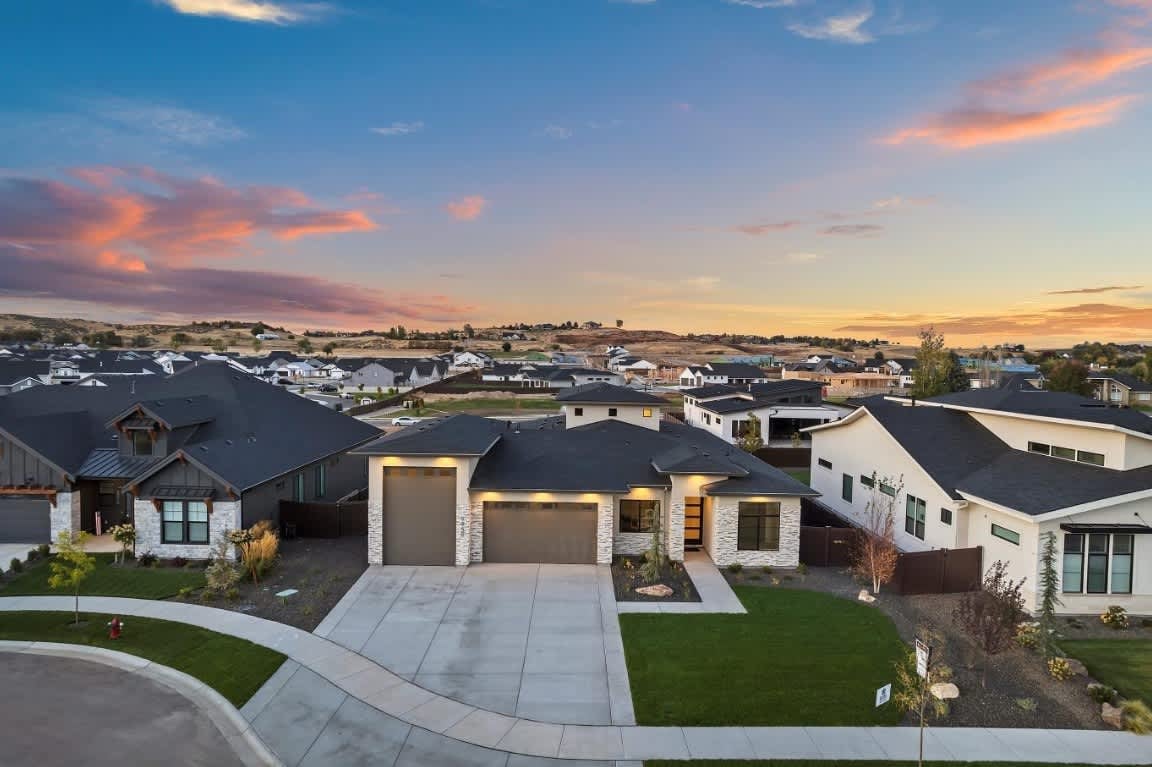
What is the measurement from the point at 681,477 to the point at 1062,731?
39.2 feet

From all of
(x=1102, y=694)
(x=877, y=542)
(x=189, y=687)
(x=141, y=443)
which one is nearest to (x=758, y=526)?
(x=877, y=542)

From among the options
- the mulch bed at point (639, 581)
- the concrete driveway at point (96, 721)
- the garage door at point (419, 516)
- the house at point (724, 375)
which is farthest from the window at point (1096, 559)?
the house at point (724, 375)

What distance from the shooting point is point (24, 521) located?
23.0 meters

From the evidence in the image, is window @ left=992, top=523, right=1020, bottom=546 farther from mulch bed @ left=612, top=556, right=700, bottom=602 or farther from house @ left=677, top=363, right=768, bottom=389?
house @ left=677, top=363, right=768, bottom=389

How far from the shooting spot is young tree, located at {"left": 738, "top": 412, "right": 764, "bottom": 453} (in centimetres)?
4469

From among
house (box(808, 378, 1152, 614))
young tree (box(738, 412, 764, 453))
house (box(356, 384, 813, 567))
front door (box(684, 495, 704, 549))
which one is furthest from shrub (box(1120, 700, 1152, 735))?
young tree (box(738, 412, 764, 453))

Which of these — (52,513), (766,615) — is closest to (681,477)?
(766,615)

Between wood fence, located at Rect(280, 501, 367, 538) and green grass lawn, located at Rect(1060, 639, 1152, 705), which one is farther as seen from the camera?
wood fence, located at Rect(280, 501, 367, 538)

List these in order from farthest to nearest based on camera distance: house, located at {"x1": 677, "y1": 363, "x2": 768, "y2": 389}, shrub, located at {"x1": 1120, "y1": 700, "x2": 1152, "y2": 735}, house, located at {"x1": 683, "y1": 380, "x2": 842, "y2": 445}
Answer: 1. house, located at {"x1": 677, "y1": 363, "x2": 768, "y2": 389}
2. house, located at {"x1": 683, "y1": 380, "x2": 842, "y2": 445}
3. shrub, located at {"x1": 1120, "y1": 700, "x2": 1152, "y2": 735}

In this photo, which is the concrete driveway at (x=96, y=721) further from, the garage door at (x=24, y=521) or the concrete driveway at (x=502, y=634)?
the garage door at (x=24, y=521)

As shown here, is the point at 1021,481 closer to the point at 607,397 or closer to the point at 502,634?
the point at 502,634

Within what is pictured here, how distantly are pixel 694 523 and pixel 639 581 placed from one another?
4604 mm

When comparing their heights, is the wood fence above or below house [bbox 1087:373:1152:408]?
below

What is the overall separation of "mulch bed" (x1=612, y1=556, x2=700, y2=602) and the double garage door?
131 centimetres
